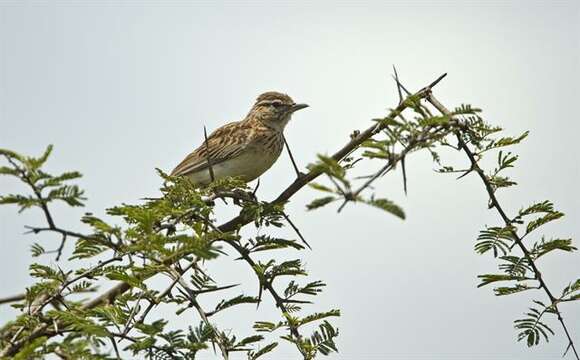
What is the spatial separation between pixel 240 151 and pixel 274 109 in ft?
5.42

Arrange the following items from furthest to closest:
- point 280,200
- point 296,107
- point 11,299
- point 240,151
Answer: point 296,107, point 240,151, point 280,200, point 11,299

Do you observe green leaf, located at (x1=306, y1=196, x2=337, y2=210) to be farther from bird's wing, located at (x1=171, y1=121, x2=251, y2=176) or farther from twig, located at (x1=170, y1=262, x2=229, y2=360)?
bird's wing, located at (x1=171, y1=121, x2=251, y2=176)

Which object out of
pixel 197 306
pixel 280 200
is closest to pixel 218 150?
pixel 280 200

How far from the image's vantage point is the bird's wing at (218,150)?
31.2 ft

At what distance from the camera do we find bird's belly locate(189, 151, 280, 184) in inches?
373

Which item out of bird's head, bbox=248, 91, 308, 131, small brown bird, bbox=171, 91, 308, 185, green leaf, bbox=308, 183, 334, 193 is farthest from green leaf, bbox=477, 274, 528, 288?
bird's head, bbox=248, 91, 308, 131

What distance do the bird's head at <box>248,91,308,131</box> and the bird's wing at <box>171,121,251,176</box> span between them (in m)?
0.53

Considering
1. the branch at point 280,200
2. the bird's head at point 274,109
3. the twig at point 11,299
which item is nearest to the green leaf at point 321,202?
the branch at point 280,200

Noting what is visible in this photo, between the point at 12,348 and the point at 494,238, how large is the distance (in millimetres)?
2605

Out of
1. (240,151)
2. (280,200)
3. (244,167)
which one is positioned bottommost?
(280,200)

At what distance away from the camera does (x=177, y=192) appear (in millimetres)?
4730

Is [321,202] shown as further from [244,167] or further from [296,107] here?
[296,107]

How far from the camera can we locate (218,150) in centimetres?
970

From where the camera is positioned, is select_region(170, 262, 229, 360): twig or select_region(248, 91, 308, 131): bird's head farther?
select_region(248, 91, 308, 131): bird's head
